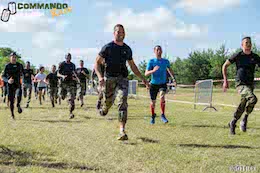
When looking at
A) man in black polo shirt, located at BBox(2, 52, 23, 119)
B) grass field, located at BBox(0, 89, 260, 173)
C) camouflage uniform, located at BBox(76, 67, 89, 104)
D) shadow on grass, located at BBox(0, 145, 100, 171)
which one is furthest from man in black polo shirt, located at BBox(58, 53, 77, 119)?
shadow on grass, located at BBox(0, 145, 100, 171)

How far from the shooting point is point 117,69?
7312 millimetres

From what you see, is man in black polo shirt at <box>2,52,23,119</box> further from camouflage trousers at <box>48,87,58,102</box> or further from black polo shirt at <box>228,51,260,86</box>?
black polo shirt at <box>228,51,260,86</box>

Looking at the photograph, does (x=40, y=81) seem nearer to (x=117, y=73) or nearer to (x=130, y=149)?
(x=117, y=73)

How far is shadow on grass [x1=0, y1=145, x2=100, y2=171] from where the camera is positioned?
5.04 meters

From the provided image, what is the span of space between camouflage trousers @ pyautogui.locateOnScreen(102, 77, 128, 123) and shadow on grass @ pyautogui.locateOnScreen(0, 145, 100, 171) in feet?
6.31

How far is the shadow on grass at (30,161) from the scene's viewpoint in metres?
5.04

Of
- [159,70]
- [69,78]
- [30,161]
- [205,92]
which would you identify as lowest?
[30,161]

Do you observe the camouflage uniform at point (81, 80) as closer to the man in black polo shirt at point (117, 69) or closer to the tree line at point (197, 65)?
the man in black polo shirt at point (117, 69)

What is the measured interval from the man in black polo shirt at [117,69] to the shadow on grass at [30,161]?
1.84 meters

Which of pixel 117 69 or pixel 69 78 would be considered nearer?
pixel 117 69

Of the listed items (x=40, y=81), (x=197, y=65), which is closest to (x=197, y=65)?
(x=197, y=65)

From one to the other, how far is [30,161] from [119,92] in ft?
8.10

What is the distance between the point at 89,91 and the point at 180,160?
31692 mm

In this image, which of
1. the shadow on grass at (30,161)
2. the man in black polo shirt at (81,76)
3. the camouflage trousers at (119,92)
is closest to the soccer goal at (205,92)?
the man in black polo shirt at (81,76)
